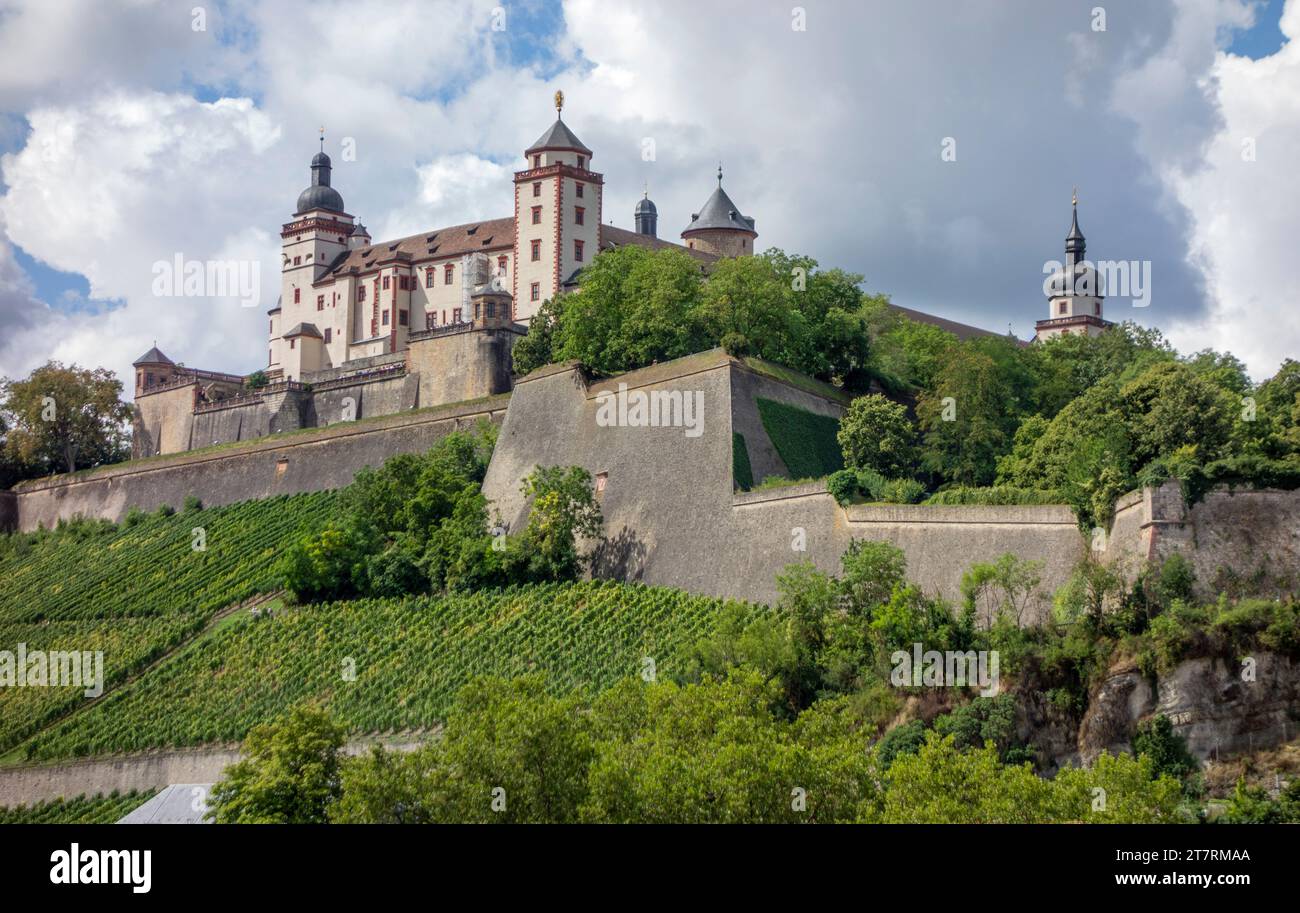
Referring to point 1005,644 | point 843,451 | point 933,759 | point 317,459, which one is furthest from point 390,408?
point 933,759

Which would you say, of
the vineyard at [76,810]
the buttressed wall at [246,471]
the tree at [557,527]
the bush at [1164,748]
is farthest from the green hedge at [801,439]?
the vineyard at [76,810]

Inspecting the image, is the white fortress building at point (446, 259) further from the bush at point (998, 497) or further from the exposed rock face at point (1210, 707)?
the exposed rock face at point (1210, 707)

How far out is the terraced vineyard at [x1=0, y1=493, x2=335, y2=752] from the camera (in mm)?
60656

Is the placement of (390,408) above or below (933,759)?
above

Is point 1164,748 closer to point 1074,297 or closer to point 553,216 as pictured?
point 553,216

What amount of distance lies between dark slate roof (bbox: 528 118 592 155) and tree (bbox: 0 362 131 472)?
24201mm

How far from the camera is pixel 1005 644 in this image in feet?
133

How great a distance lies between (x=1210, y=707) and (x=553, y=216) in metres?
46.8

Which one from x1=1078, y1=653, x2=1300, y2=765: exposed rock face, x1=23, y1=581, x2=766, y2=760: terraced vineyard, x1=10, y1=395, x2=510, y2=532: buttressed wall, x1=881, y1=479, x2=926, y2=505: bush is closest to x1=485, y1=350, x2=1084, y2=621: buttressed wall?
x1=881, y1=479, x2=926, y2=505: bush

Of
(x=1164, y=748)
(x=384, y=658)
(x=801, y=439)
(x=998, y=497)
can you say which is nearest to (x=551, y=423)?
(x=801, y=439)

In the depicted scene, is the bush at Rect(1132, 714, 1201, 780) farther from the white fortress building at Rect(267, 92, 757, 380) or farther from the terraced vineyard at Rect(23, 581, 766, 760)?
the white fortress building at Rect(267, 92, 757, 380)
